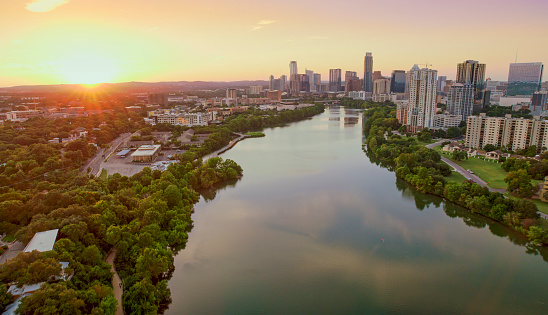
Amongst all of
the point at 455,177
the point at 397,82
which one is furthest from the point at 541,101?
the point at 397,82

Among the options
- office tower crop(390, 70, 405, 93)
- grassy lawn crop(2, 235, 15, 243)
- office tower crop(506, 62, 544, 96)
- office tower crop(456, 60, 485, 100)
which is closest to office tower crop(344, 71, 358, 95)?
office tower crop(390, 70, 405, 93)

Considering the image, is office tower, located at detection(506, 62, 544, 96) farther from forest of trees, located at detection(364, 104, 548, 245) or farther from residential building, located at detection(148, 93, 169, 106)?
residential building, located at detection(148, 93, 169, 106)

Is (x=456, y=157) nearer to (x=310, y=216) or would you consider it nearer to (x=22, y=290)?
(x=310, y=216)

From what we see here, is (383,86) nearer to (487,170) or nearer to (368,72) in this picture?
(368,72)

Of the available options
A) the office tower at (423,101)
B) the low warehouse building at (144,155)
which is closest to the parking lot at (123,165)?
the low warehouse building at (144,155)

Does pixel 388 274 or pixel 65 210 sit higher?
pixel 65 210

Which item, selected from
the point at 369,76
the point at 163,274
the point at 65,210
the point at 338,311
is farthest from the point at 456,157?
the point at 369,76

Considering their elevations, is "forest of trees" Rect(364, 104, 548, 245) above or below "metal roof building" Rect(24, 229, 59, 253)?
below

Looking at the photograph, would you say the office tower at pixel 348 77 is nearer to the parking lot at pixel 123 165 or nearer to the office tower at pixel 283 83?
the office tower at pixel 283 83
